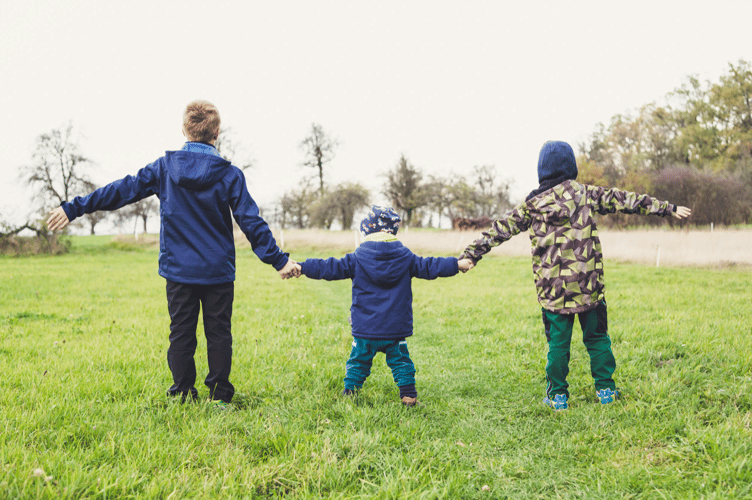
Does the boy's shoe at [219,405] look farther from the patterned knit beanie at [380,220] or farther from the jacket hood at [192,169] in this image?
the patterned knit beanie at [380,220]

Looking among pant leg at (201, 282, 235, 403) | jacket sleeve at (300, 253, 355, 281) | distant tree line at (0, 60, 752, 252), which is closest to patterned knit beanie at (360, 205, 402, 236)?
jacket sleeve at (300, 253, 355, 281)

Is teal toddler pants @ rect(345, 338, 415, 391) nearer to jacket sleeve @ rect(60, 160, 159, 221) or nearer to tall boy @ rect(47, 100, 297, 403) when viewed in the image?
tall boy @ rect(47, 100, 297, 403)

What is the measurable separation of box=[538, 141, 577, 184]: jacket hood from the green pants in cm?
107

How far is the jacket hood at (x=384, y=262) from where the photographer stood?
3604 millimetres

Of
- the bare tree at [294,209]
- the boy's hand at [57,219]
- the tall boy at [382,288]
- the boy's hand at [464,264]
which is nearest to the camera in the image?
the boy's hand at [57,219]

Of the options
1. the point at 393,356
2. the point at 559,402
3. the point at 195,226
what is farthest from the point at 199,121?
the point at 559,402

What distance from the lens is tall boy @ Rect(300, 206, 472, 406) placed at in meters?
3.59

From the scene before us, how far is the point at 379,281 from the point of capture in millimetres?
3611

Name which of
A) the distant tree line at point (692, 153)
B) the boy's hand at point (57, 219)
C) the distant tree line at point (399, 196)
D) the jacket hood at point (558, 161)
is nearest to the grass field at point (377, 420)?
the boy's hand at point (57, 219)

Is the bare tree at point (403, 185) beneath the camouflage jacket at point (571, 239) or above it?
above

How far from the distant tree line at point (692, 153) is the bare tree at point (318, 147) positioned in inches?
907

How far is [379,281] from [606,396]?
2047 mm

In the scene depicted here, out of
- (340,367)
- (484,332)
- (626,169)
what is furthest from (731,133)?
(340,367)

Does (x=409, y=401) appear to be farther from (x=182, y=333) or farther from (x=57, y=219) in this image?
(x=57, y=219)
